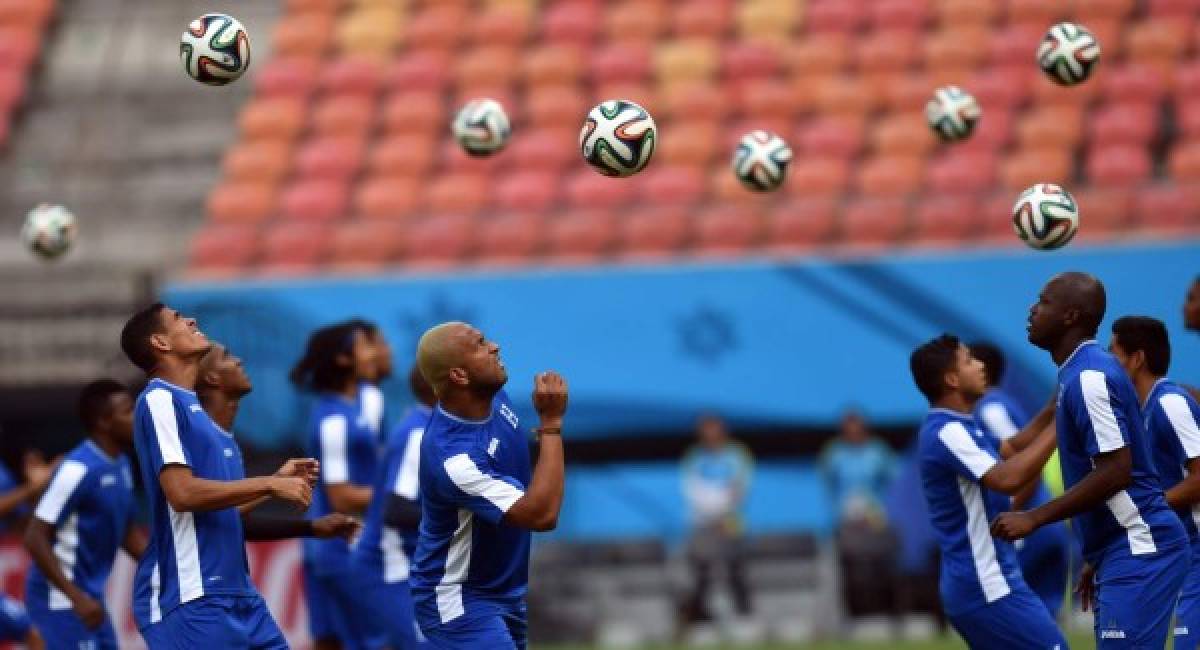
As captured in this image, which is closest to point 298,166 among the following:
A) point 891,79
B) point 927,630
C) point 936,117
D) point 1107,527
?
point 891,79

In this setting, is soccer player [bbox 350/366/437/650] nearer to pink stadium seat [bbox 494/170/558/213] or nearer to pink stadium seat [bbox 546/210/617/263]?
pink stadium seat [bbox 546/210/617/263]

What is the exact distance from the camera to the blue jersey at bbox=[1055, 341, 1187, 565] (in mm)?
9062

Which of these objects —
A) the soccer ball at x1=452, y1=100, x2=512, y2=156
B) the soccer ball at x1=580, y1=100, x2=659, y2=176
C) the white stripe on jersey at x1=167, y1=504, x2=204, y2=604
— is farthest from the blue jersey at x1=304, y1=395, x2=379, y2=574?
the white stripe on jersey at x1=167, y1=504, x2=204, y2=604

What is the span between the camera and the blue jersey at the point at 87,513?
Answer: 37.9 feet

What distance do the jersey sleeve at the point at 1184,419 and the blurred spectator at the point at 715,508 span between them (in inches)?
344

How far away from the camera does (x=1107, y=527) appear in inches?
364

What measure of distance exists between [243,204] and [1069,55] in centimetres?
1225

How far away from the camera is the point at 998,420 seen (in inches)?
463

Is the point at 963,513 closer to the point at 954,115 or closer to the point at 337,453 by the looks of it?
the point at 954,115

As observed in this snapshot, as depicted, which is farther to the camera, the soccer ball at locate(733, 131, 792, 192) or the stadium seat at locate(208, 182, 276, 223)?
the stadium seat at locate(208, 182, 276, 223)

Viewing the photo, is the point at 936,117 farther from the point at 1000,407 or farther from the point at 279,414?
Answer: the point at 279,414

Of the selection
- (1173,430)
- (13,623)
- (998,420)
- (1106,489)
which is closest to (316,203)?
(13,623)

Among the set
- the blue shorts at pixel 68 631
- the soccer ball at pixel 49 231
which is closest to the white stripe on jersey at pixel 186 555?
the blue shorts at pixel 68 631

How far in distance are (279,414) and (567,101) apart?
5357mm
